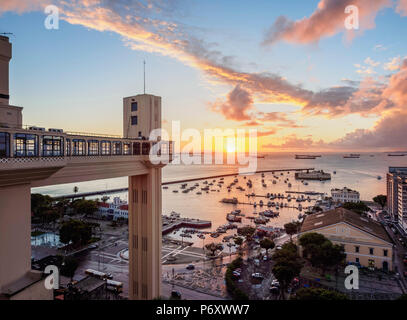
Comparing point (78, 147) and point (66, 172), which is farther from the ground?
point (78, 147)

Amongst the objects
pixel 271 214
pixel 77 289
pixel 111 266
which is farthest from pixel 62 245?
pixel 271 214

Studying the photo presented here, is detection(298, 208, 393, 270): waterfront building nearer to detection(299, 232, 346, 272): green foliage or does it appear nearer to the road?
the road

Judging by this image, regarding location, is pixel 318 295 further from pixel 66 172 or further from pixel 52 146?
pixel 52 146

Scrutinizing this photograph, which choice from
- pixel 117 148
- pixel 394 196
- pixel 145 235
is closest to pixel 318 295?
pixel 145 235
